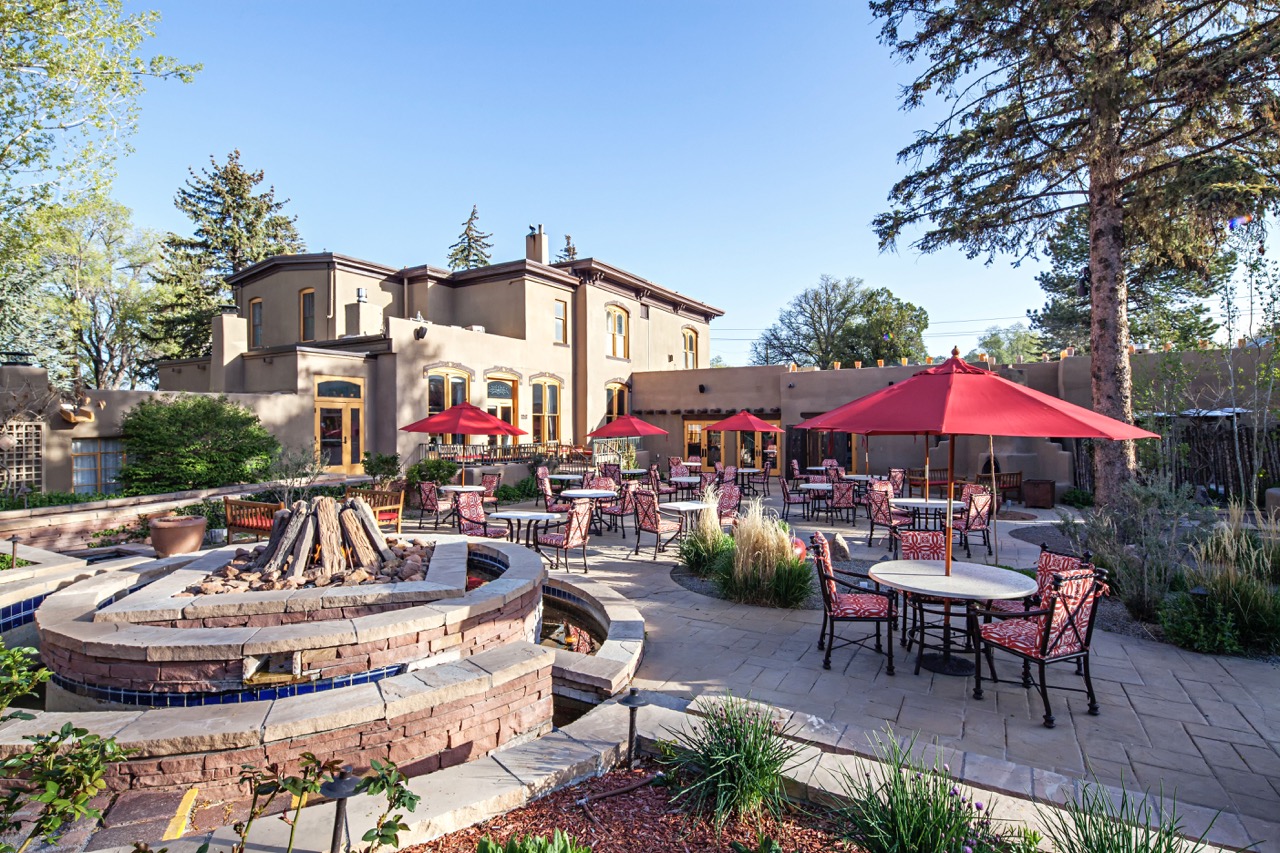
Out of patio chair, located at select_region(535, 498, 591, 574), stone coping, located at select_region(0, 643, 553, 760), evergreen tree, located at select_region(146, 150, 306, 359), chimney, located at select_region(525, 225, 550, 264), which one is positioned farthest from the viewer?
evergreen tree, located at select_region(146, 150, 306, 359)

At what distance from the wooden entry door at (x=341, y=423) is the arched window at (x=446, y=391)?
1.72 metres

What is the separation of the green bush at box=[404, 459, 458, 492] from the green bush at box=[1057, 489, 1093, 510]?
14366 mm

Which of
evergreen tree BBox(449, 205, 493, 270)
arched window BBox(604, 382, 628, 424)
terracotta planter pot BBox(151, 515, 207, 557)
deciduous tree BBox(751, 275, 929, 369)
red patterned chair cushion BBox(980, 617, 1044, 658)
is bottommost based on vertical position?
red patterned chair cushion BBox(980, 617, 1044, 658)

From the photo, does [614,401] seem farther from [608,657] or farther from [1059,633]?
[1059,633]

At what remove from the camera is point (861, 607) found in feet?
16.8

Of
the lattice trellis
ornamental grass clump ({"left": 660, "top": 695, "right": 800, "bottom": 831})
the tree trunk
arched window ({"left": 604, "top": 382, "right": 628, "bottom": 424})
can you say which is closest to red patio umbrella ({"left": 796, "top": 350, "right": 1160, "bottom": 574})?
ornamental grass clump ({"left": 660, "top": 695, "right": 800, "bottom": 831})

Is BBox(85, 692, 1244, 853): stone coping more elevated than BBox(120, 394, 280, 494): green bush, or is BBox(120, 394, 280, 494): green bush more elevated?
BBox(120, 394, 280, 494): green bush

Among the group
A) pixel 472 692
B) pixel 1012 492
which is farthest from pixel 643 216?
pixel 472 692

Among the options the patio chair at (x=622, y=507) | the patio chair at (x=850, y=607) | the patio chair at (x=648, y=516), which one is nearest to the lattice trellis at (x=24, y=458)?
the patio chair at (x=622, y=507)

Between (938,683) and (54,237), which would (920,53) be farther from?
(54,237)

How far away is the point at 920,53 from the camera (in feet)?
38.4

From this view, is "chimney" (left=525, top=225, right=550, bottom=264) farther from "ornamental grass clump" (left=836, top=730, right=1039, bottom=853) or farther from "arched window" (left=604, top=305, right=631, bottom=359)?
"ornamental grass clump" (left=836, top=730, right=1039, bottom=853)

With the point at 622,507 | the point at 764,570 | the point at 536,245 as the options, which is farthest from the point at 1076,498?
the point at 536,245

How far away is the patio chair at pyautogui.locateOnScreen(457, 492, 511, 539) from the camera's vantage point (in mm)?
8727
